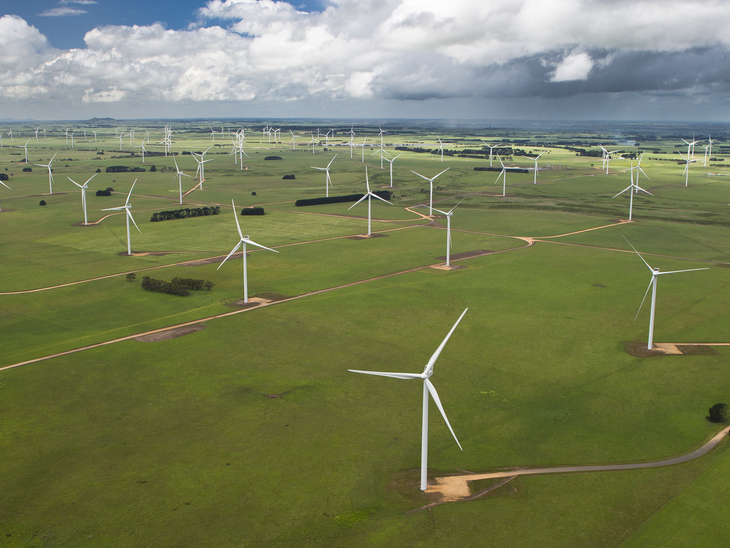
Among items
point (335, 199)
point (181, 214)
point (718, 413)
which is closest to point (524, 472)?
point (718, 413)

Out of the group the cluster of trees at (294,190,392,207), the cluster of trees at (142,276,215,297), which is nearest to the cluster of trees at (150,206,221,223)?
the cluster of trees at (294,190,392,207)

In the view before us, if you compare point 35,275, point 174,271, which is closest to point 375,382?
point 174,271

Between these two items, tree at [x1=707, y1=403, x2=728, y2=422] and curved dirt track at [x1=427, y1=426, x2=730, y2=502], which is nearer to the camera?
curved dirt track at [x1=427, y1=426, x2=730, y2=502]

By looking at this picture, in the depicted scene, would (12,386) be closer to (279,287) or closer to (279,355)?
(279,355)

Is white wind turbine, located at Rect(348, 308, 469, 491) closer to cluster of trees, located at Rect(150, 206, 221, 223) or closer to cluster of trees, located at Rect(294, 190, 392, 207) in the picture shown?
cluster of trees, located at Rect(150, 206, 221, 223)

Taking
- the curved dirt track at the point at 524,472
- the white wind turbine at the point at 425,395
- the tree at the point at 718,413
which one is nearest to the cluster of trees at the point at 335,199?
the tree at the point at 718,413

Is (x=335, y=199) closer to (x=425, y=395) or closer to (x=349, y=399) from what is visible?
(x=349, y=399)
